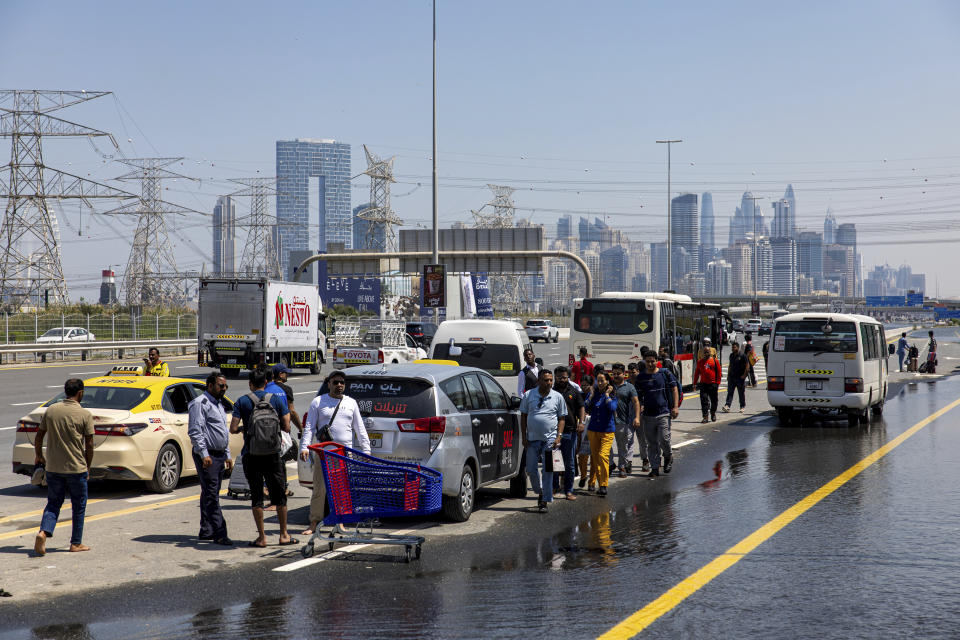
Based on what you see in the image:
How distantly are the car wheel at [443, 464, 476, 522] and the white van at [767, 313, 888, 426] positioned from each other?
12960 mm

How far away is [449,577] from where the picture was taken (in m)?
8.10

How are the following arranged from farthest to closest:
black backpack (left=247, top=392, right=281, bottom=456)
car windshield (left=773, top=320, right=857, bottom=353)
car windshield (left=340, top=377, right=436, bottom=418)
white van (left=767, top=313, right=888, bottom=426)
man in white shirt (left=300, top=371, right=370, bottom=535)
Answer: car windshield (left=773, top=320, right=857, bottom=353) < white van (left=767, top=313, right=888, bottom=426) < car windshield (left=340, top=377, right=436, bottom=418) < man in white shirt (left=300, top=371, right=370, bottom=535) < black backpack (left=247, top=392, right=281, bottom=456)

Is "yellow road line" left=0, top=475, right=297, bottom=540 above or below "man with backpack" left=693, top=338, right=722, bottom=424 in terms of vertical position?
below

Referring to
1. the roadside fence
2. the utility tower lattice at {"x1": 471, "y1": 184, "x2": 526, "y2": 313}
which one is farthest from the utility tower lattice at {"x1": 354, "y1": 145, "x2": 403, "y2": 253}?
the roadside fence

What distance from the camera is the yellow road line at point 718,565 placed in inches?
261

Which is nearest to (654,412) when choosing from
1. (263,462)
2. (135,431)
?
(263,462)

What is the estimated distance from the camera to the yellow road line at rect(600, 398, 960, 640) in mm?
6625

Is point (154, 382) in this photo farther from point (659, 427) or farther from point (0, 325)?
point (0, 325)

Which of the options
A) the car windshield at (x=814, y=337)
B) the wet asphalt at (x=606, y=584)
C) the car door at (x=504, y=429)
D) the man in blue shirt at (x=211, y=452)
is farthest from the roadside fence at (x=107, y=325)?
the wet asphalt at (x=606, y=584)

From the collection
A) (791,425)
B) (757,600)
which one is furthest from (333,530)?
(791,425)

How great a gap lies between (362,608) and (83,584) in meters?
2.46

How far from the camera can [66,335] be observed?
44.9 m

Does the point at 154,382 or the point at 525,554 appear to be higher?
the point at 154,382

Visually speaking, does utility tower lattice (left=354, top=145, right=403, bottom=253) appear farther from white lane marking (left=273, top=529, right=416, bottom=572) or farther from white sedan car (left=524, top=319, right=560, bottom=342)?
white lane marking (left=273, top=529, right=416, bottom=572)
